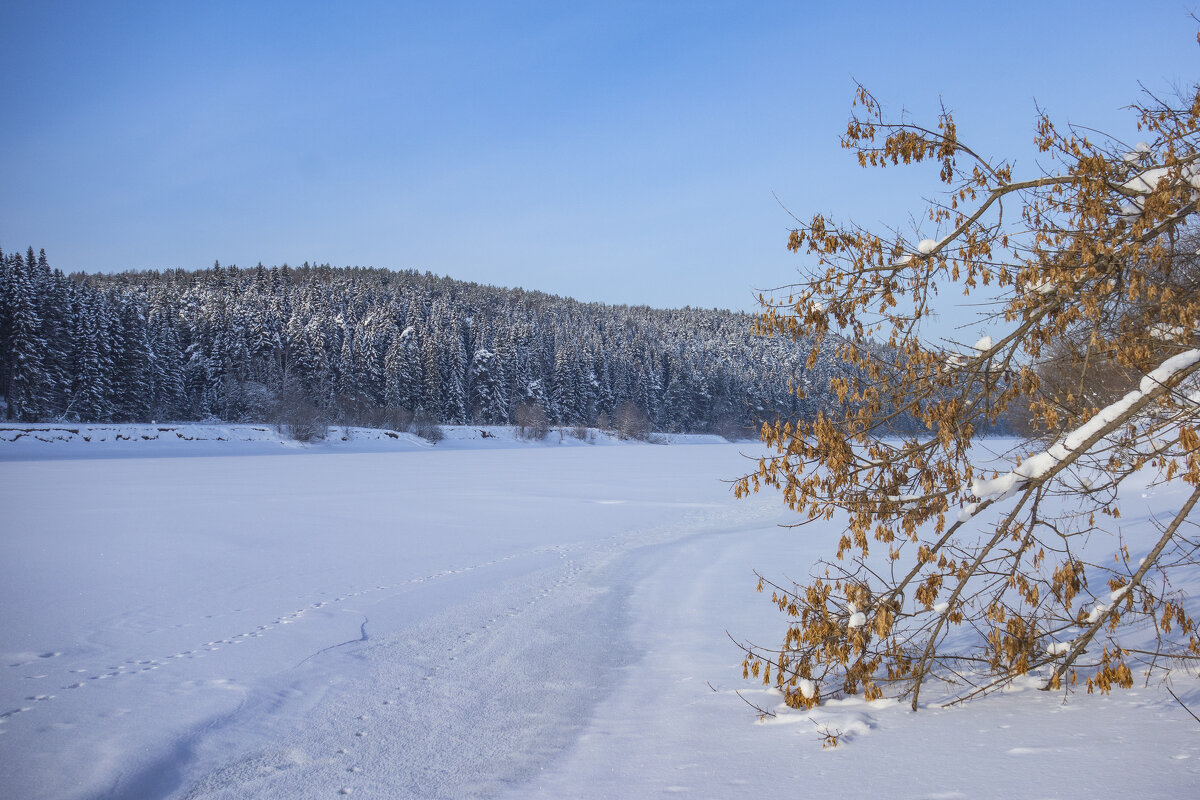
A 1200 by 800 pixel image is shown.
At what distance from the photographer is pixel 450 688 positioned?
5652 millimetres

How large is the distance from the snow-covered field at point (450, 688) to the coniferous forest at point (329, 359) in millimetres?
16831

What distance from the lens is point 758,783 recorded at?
386cm

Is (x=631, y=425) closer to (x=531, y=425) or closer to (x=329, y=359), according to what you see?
(x=531, y=425)

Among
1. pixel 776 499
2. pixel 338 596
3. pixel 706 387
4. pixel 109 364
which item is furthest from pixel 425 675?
pixel 706 387

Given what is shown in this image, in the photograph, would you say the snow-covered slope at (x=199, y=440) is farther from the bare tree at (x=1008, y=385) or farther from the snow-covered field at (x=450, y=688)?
the bare tree at (x=1008, y=385)

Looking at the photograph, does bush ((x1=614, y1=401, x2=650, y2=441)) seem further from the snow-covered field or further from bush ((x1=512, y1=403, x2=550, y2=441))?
the snow-covered field

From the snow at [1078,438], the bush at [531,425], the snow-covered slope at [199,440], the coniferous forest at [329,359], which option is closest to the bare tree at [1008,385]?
the snow at [1078,438]

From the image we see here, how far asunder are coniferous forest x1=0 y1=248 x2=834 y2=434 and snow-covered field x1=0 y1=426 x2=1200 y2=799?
663 inches

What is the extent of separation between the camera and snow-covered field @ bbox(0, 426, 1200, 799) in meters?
3.95

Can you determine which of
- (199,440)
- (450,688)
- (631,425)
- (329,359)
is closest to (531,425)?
(631,425)

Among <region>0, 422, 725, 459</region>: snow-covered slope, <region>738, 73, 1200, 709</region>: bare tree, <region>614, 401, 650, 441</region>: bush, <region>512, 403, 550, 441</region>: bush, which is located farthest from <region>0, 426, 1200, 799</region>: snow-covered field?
<region>614, 401, 650, 441</region>: bush

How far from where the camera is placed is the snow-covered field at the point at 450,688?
13.0ft

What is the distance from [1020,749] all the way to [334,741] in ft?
13.5

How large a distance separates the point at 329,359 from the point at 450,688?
232ft
